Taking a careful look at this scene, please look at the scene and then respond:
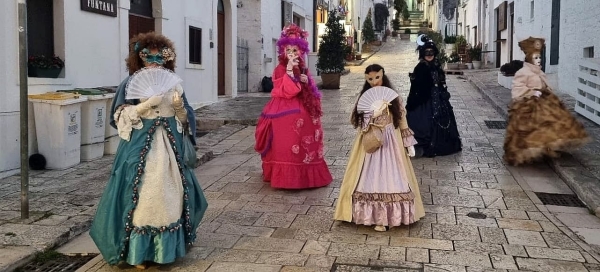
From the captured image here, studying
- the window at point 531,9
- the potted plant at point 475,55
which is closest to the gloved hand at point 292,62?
the window at point 531,9

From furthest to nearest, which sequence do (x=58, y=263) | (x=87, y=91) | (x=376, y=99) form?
(x=87, y=91)
(x=376, y=99)
(x=58, y=263)

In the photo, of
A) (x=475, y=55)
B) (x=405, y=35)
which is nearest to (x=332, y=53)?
(x=475, y=55)

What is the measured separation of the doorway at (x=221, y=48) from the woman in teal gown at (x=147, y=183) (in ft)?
40.4

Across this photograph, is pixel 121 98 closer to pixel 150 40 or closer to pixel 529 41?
pixel 150 40

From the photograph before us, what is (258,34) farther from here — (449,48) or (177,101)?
(449,48)

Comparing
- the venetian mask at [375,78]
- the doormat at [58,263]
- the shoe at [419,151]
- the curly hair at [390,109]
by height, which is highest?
the venetian mask at [375,78]

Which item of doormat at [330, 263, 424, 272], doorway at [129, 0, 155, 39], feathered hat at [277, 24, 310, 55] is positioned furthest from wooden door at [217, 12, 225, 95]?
doormat at [330, 263, 424, 272]

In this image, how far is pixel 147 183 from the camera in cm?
444

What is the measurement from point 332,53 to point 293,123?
43.4 feet

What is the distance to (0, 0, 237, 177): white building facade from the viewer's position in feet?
25.1

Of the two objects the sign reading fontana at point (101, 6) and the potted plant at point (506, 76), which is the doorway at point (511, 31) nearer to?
the potted plant at point (506, 76)

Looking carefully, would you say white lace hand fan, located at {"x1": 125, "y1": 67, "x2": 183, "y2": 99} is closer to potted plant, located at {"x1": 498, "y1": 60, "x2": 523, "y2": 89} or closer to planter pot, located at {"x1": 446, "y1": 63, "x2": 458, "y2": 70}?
potted plant, located at {"x1": 498, "y1": 60, "x2": 523, "y2": 89}

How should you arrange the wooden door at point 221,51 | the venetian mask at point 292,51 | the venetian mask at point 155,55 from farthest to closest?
the wooden door at point 221,51, the venetian mask at point 292,51, the venetian mask at point 155,55

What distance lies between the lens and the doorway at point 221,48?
1677 centimetres
